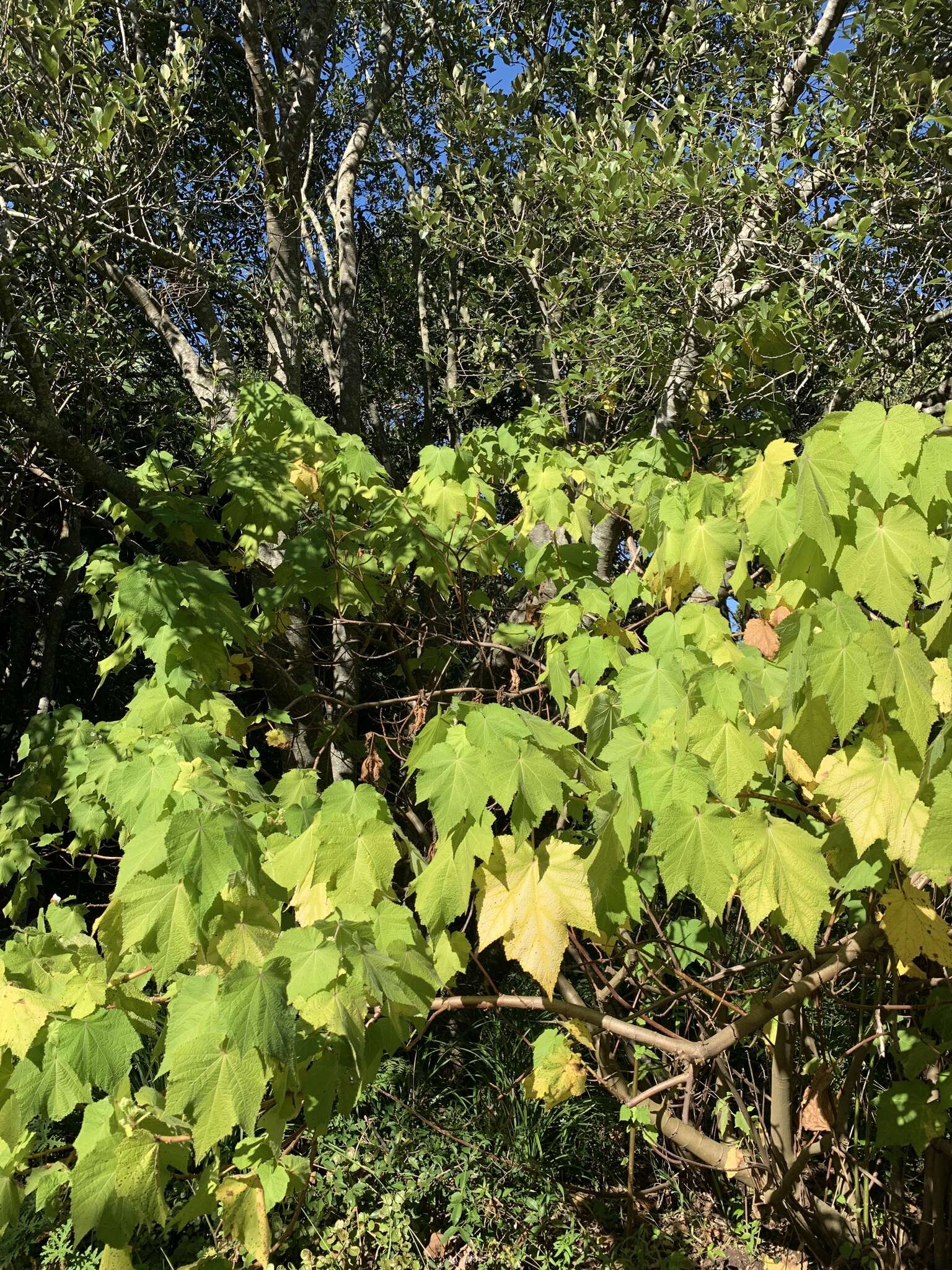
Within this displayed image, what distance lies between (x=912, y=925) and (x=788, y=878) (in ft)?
1.99

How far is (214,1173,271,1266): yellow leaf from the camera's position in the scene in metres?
1.84

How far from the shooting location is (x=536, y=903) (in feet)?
4.21

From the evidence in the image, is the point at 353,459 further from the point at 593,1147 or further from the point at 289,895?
the point at 593,1147

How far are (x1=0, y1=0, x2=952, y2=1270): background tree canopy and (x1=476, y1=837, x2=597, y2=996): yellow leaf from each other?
0.01 metres

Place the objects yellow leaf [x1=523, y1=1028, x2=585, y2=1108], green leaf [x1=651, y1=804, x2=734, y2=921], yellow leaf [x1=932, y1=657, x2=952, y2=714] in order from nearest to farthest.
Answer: green leaf [x1=651, y1=804, x2=734, y2=921] < yellow leaf [x1=932, y1=657, x2=952, y2=714] < yellow leaf [x1=523, y1=1028, x2=585, y2=1108]

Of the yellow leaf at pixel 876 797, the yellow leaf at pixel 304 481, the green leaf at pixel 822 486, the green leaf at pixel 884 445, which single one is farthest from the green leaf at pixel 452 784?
the yellow leaf at pixel 304 481

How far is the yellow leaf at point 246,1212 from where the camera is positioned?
1.84 m

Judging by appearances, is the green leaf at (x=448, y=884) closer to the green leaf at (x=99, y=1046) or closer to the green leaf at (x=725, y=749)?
the green leaf at (x=725, y=749)

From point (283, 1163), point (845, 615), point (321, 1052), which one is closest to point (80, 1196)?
point (321, 1052)

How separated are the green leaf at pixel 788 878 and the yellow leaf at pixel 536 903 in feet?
0.79

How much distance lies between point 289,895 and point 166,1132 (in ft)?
1.43

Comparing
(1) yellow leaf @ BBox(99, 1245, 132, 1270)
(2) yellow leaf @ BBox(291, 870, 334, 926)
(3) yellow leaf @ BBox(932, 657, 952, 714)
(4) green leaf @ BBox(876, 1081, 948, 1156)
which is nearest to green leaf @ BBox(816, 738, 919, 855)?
(3) yellow leaf @ BBox(932, 657, 952, 714)

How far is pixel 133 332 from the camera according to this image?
4.52 metres

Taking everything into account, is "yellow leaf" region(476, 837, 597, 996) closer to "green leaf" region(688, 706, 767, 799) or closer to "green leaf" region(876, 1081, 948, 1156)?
"green leaf" region(688, 706, 767, 799)
